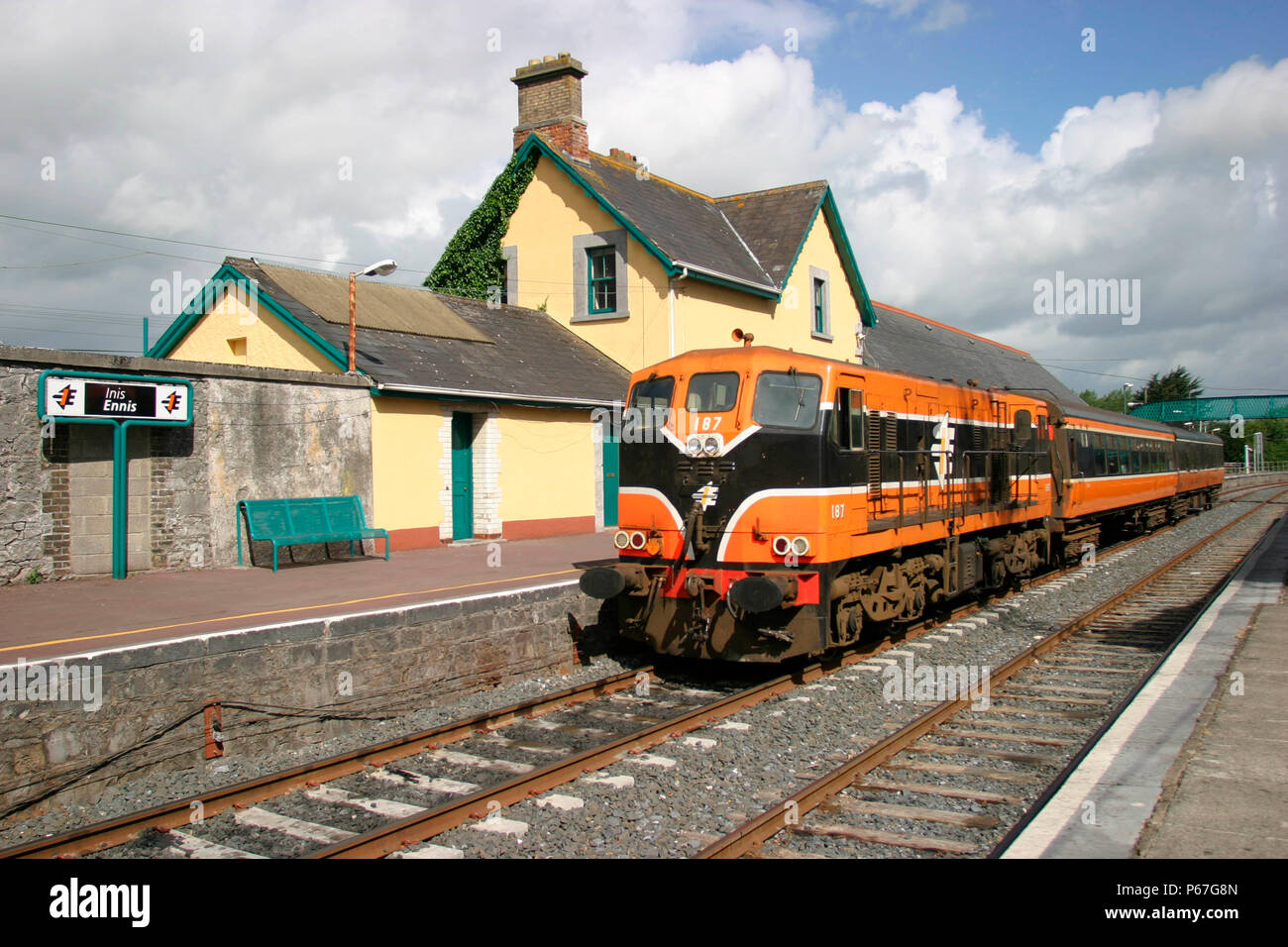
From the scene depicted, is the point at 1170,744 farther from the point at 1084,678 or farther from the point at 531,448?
the point at 531,448

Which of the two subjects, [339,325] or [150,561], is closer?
[150,561]

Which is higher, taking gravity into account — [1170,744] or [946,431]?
[946,431]

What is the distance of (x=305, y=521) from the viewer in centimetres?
1336

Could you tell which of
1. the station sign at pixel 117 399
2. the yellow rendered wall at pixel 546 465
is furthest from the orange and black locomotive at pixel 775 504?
the yellow rendered wall at pixel 546 465

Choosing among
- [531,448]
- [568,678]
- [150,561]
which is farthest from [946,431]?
[150,561]

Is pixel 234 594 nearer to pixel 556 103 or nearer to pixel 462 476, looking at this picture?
pixel 462 476

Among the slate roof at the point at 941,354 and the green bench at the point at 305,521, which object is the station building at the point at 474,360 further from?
the slate roof at the point at 941,354

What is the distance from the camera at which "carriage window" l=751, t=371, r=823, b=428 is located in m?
9.28

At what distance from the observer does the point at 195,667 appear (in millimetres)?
7535

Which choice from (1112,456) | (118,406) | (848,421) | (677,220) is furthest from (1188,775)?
(677,220)

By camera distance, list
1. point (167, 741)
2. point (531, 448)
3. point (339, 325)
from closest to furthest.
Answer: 1. point (167, 741)
2. point (339, 325)
3. point (531, 448)

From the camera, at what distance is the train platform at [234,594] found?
842 cm
